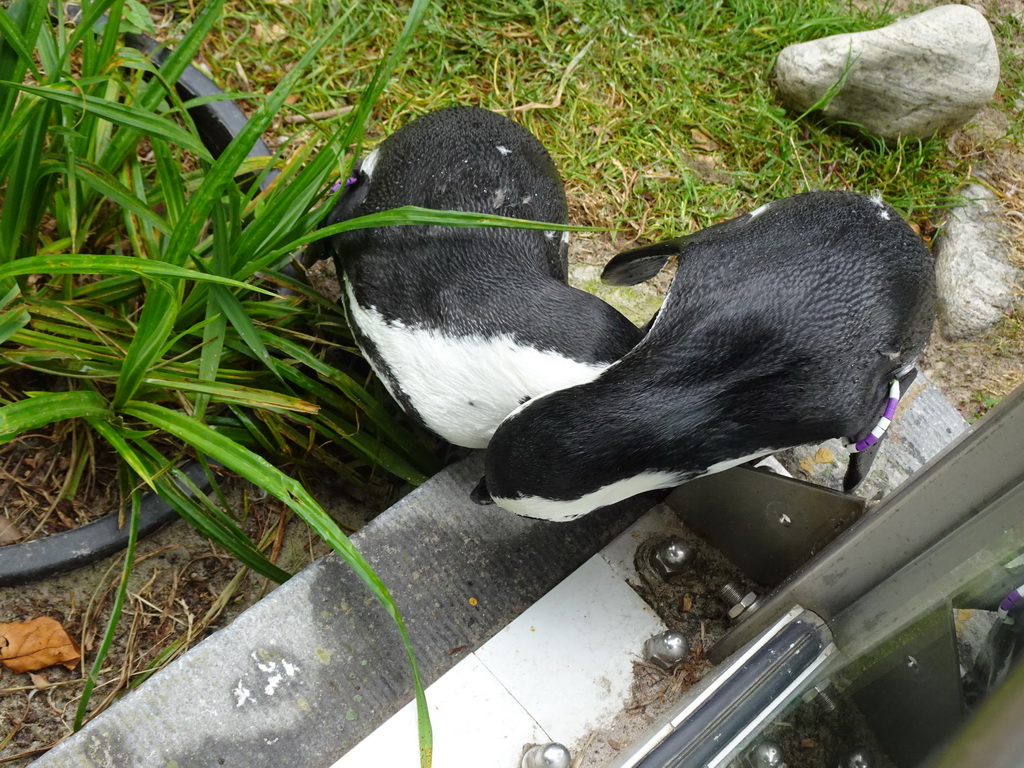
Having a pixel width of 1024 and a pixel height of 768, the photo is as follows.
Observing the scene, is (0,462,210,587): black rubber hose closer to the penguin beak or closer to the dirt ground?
the dirt ground

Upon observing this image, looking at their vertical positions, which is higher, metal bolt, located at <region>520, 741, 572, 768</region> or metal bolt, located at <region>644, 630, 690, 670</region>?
metal bolt, located at <region>644, 630, 690, 670</region>

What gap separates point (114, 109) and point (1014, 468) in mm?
1351

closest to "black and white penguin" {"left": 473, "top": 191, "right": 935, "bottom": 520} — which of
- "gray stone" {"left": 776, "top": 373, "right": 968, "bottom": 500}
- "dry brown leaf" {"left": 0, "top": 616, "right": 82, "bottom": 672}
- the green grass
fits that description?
"gray stone" {"left": 776, "top": 373, "right": 968, "bottom": 500}

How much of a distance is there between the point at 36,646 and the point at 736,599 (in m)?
1.23

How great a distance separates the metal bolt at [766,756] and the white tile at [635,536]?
426 mm

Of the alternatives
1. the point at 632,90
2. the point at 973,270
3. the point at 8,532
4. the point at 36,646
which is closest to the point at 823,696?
the point at 36,646

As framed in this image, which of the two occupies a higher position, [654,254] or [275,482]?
[654,254]

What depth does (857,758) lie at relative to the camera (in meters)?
1.19

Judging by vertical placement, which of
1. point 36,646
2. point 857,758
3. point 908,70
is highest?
point 908,70

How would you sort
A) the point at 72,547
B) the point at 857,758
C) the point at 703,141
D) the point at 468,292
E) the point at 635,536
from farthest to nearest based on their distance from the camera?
1. the point at 703,141
2. the point at 635,536
3. the point at 72,547
4. the point at 468,292
5. the point at 857,758

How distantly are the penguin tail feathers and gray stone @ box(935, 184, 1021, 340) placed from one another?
3.38 ft

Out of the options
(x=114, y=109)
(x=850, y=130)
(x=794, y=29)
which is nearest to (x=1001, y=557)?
(x=114, y=109)

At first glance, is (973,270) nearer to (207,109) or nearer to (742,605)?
(742,605)

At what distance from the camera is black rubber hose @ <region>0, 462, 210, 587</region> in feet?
5.17
